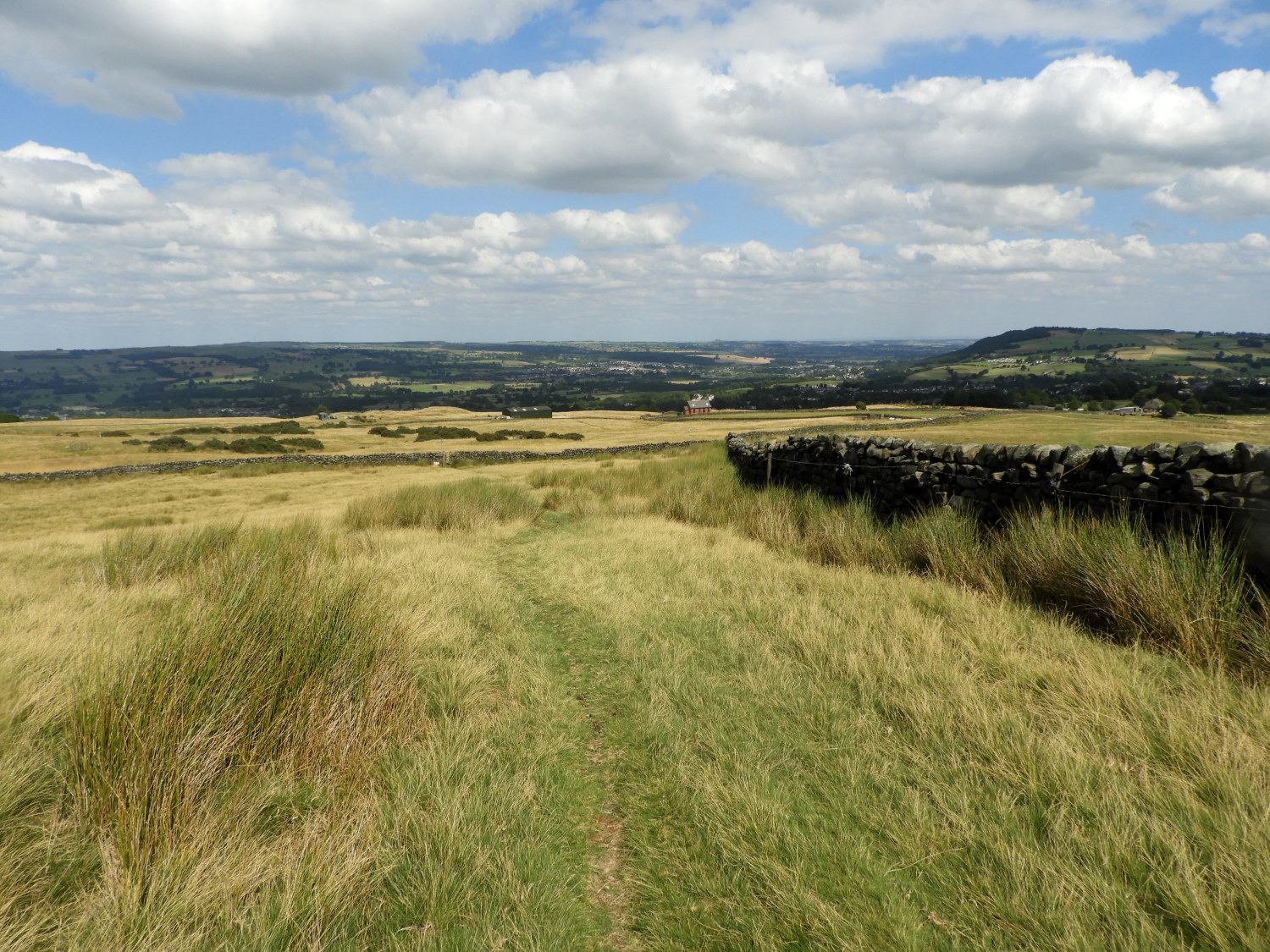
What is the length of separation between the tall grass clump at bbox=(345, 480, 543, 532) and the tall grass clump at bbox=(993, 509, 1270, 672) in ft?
34.6

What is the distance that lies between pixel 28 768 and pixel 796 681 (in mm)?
4871

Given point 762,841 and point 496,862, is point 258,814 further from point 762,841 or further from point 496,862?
point 762,841

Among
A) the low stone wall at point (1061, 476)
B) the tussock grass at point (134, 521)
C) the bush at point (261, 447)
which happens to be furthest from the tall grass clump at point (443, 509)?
the bush at point (261, 447)

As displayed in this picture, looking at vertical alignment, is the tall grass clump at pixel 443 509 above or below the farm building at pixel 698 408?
above

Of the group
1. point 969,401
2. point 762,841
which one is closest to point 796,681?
point 762,841

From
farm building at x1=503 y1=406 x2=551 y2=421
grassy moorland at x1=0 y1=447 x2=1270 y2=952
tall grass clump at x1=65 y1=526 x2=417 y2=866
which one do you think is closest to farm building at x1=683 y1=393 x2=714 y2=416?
farm building at x1=503 y1=406 x2=551 y2=421

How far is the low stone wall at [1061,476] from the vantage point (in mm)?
5648

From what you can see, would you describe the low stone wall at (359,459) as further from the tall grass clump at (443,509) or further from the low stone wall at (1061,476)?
the low stone wall at (1061,476)

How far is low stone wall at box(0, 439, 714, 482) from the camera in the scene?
137 ft

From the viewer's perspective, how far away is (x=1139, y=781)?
11.5 feet

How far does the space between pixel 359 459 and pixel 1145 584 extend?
48172 mm

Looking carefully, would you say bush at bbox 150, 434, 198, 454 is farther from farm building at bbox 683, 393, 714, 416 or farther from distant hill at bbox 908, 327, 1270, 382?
distant hill at bbox 908, 327, 1270, 382

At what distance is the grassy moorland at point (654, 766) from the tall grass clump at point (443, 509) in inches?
289

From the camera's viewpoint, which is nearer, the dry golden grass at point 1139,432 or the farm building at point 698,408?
the dry golden grass at point 1139,432
